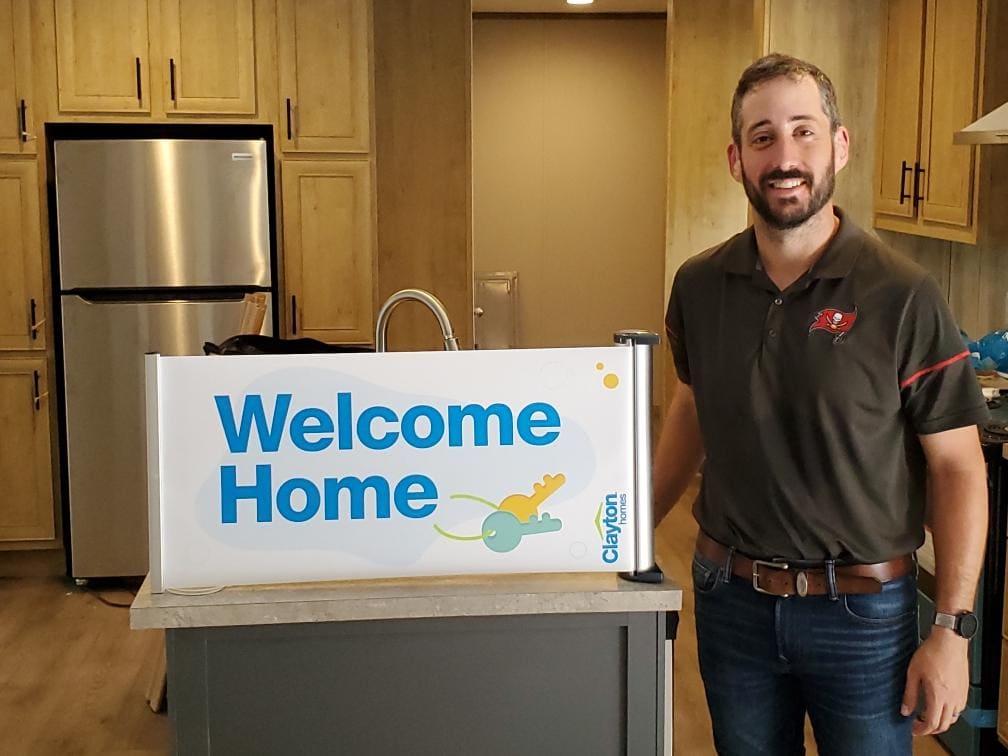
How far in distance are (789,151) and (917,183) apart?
103 inches

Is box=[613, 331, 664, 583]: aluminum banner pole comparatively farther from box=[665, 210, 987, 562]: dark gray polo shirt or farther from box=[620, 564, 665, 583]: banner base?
box=[665, 210, 987, 562]: dark gray polo shirt

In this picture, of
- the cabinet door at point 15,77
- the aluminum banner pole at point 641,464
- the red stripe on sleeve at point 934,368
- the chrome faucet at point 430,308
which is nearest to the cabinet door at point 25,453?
the cabinet door at point 15,77

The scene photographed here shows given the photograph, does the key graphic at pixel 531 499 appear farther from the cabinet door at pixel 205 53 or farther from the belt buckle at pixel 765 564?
the cabinet door at pixel 205 53

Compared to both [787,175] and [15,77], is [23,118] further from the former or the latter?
[787,175]

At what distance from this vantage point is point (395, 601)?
1694mm

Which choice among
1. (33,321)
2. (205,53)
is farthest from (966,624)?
(33,321)

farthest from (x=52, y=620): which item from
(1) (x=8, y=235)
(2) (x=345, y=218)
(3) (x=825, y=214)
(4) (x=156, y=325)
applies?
(3) (x=825, y=214)

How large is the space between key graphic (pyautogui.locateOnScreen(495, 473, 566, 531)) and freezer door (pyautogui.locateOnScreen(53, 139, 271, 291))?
3.31 m

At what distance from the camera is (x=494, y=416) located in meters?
1.73

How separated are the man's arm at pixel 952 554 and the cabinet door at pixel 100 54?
3677 mm

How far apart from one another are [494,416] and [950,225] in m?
2.72

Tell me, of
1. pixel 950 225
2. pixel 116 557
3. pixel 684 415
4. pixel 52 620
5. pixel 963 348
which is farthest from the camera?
pixel 116 557

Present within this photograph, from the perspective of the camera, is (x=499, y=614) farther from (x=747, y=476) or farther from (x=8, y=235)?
(x=8, y=235)

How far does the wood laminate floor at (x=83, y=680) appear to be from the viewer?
3.55m
